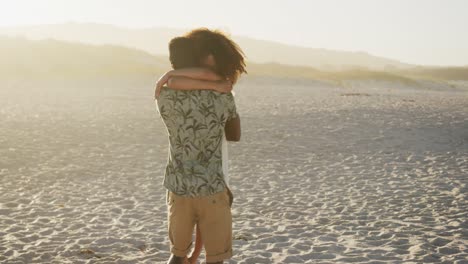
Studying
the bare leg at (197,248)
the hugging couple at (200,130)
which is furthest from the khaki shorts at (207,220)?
the bare leg at (197,248)

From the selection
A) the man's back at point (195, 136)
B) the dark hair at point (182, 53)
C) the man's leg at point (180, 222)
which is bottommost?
the man's leg at point (180, 222)

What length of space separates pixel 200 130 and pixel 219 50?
510mm

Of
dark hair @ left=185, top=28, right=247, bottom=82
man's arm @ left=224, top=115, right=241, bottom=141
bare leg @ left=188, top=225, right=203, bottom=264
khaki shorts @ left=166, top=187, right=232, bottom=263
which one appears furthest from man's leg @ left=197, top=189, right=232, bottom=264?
dark hair @ left=185, top=28, right=247, bottom=82

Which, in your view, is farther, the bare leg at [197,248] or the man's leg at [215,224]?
the bare leg at [197,248]

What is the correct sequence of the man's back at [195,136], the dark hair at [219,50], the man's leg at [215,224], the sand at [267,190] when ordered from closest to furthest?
the dark hair at [219,50] < the man's back at [195,136] < the man's leg at [215,224] < the sand at [267,190]

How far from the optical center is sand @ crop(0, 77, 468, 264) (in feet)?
21.4

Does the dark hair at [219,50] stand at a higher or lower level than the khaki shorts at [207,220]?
higher

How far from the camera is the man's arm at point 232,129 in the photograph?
3752 millimetres

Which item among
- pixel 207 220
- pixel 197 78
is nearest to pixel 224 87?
pixel 197 78

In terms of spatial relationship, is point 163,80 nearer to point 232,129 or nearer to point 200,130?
point 200,130

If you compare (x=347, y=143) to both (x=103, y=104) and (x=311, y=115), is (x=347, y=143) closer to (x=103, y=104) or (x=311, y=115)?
(x=311, y=115)

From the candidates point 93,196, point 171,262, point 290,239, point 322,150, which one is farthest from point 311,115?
point 171,262

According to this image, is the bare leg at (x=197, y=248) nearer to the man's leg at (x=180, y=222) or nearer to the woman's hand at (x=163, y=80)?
the man's leg at (x=180, y=222)

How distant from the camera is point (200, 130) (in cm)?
367
